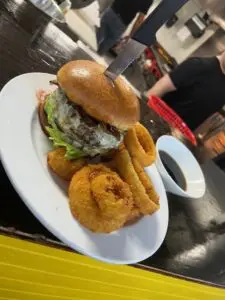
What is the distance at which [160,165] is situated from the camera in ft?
3.96

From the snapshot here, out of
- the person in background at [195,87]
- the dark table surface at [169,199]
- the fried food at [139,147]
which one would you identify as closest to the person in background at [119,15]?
the person in background at [195,87]

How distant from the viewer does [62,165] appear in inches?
34.6

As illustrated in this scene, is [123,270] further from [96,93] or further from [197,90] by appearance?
[197,90]

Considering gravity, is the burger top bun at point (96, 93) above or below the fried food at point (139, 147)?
above

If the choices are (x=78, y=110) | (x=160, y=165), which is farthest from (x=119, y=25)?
(x=78, y=110)

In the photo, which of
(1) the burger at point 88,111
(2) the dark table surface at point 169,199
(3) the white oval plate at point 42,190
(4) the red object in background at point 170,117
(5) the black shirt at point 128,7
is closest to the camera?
(3) the white oval plate at point 42,190

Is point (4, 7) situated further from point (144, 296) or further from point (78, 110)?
point (144, 296)

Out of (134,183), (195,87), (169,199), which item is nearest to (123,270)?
(134,183)

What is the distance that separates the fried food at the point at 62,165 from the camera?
0.88 metres

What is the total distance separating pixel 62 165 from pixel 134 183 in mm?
173

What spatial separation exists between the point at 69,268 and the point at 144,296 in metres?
0.32

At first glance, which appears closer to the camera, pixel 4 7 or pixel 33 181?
pixel 33 181

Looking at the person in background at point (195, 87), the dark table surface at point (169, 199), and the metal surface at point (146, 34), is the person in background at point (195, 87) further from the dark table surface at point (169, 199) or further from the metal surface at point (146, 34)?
the metal surface at point (146, 34)

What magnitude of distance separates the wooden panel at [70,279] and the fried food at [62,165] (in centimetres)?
17
